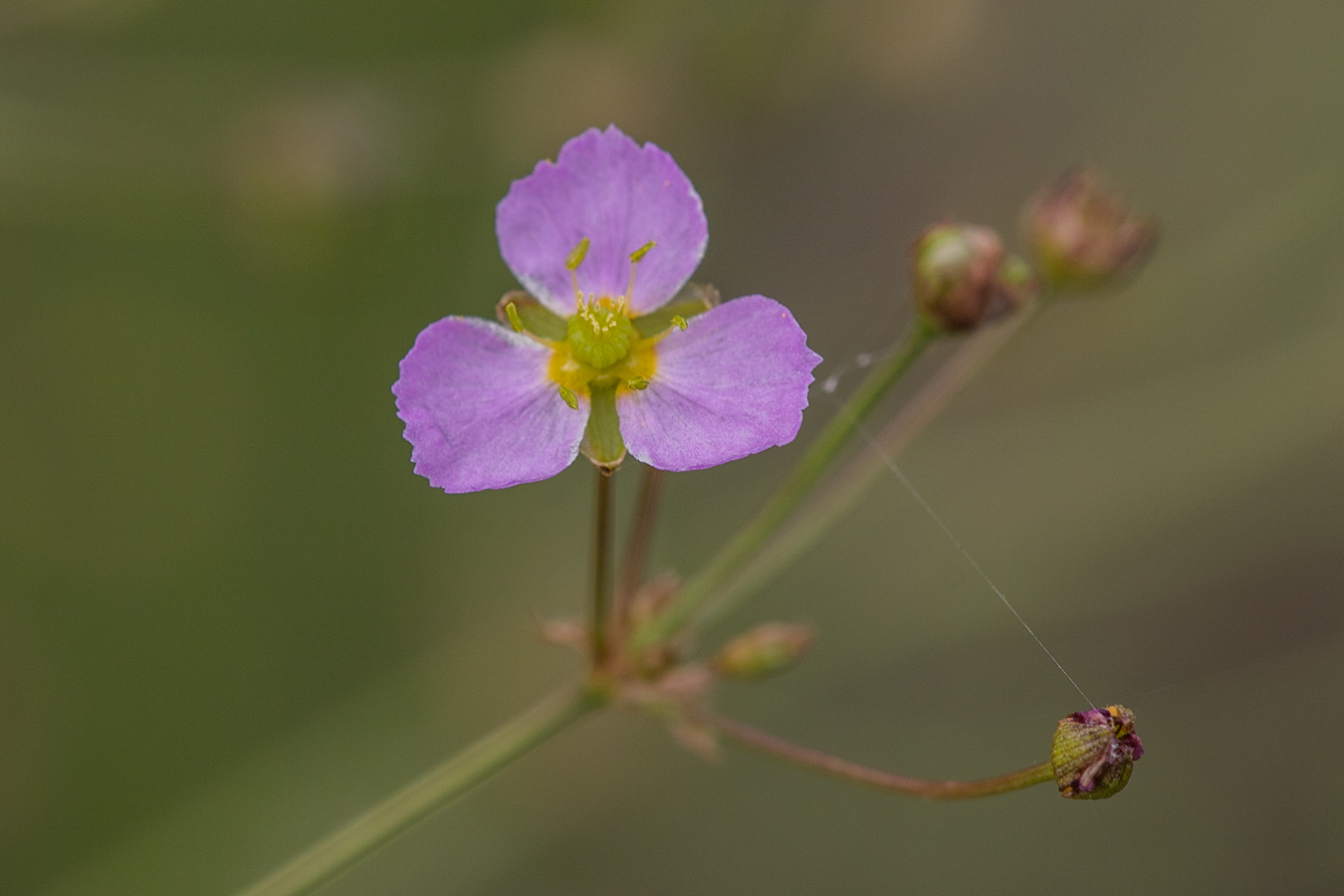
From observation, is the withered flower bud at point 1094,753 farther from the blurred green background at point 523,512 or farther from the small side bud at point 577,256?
the blurred green background at point 523,512

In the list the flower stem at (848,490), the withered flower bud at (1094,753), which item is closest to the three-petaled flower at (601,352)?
the flower stem at (848,490)

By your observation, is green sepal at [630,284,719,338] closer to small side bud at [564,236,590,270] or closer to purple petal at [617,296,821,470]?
purple petal at [617,296,821,470]

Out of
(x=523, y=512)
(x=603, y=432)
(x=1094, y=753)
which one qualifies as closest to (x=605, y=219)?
(x=603, y=432)

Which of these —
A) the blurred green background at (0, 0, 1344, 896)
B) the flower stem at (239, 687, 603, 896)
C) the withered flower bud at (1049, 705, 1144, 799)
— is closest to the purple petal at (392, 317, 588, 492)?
the flower stem at (239, 687, 603, 896)

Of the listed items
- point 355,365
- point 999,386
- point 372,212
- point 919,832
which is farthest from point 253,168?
point 919,832

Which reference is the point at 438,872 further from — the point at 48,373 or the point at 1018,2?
the point at 1018,2

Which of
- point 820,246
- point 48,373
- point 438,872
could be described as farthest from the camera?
point 820,246
